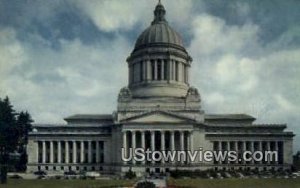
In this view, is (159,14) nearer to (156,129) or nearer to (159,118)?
(159,118)

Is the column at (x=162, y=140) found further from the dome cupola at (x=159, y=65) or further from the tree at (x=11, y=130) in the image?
the tree at (x=11, y=130)

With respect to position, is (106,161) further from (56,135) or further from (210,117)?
(210,117)

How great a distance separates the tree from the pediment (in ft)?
44.7

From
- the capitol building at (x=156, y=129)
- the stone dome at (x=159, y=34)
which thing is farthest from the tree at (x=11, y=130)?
the stone dome at (x=159, y=34)

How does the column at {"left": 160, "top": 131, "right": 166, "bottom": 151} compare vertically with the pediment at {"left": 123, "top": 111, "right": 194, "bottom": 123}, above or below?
below

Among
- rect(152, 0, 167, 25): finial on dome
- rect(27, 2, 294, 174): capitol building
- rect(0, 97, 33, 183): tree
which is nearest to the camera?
rect(0, 97, 33, 183): tree

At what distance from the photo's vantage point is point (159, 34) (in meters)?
72.3

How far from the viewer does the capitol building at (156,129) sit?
2475 inches

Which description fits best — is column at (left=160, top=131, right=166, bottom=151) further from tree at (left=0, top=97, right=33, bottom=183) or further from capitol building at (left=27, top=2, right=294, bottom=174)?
tree at (left=0, top=97, right=33, bottom=183)

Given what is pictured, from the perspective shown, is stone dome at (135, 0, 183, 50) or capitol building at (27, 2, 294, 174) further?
stone dome at (135, 0, 183, 50)

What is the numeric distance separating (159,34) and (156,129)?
15.2m

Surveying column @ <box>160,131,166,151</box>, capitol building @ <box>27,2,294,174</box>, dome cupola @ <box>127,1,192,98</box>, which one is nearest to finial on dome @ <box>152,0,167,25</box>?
capitol building @ <box>27,2,294,174</box>

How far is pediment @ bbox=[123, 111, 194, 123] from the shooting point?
63.0 m

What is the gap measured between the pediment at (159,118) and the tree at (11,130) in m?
13.6
